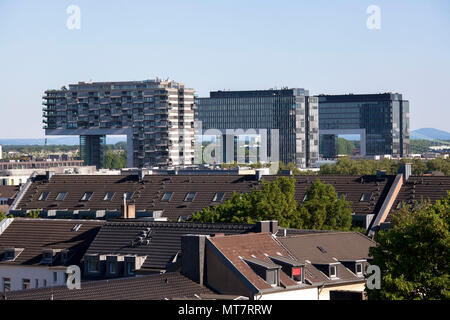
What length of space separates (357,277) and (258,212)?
80.4 feet

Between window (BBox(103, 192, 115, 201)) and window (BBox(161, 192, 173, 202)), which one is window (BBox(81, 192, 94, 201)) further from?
window (BBox(161, 192, 173, 202))

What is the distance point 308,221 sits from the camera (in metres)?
94.4

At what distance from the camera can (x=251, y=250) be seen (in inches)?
2477

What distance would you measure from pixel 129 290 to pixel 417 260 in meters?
13.4

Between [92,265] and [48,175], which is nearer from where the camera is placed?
[92,265]

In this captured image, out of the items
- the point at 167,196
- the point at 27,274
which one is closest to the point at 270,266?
the point at 27,274

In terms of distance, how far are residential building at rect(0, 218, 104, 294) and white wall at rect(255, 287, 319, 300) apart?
19.8 m

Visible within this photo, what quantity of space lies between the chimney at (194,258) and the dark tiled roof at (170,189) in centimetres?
4971

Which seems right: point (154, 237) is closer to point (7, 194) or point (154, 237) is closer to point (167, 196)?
point (167, 196)

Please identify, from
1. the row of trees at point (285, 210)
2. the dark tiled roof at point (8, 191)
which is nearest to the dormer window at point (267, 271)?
the row of trees at point (285, 210)

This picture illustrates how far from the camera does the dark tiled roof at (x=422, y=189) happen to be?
355 ft

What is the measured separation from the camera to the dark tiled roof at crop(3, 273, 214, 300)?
5038 cm

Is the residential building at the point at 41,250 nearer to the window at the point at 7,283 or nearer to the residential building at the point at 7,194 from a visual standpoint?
the window at the point at 7,283

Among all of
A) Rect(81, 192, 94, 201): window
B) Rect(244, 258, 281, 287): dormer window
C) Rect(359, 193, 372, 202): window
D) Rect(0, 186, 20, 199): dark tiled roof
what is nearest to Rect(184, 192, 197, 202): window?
Rect(81, 192, 94, 201): window
